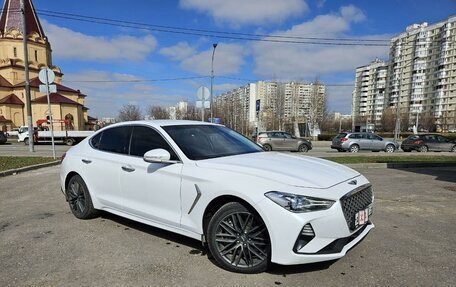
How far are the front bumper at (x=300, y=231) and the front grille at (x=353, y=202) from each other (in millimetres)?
79

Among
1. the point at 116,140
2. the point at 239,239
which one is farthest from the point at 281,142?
the point at 239,239

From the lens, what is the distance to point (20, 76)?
5856 cm

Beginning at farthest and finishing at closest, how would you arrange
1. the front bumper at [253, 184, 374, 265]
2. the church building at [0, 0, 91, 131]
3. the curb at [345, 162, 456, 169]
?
the church building at [0, 0, 91, 131] → the curb at [345, 162, 456, 169] → the front bumper at [253, 184, 374, 265]

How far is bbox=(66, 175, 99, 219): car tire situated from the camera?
506 centimetres

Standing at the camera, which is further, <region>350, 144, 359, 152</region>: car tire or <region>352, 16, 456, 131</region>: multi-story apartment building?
<region>352, 16, 456, 131</region>: multi-story apartment building

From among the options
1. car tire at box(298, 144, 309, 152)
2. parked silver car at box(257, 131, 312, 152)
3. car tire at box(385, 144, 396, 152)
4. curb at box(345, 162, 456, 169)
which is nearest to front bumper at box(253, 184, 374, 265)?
curb at box(345, 162, 456, 169)

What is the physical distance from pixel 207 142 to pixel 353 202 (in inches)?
77.4

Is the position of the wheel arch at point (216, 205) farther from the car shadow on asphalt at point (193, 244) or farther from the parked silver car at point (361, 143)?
the parked silver car at point (361, 143)

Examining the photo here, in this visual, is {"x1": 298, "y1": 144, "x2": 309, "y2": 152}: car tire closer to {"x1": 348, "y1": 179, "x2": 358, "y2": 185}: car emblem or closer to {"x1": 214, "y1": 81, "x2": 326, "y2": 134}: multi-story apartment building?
{"x1": 348, "y1": 179, "x2": 358, "y2": 185}: car emblem

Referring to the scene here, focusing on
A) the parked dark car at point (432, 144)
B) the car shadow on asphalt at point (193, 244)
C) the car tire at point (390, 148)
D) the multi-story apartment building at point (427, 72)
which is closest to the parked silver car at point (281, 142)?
the car tire at point (390, 148)

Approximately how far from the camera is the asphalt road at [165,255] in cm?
321

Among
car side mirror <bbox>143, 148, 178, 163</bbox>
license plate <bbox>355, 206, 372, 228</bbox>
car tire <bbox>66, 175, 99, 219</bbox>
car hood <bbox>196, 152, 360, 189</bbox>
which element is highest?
car side mirror <bbox>143, 148, 178, 163</bbox>

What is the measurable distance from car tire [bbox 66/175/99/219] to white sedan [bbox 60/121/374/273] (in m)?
0.12

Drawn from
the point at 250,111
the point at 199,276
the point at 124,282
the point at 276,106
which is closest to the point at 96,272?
the point at 124,282
